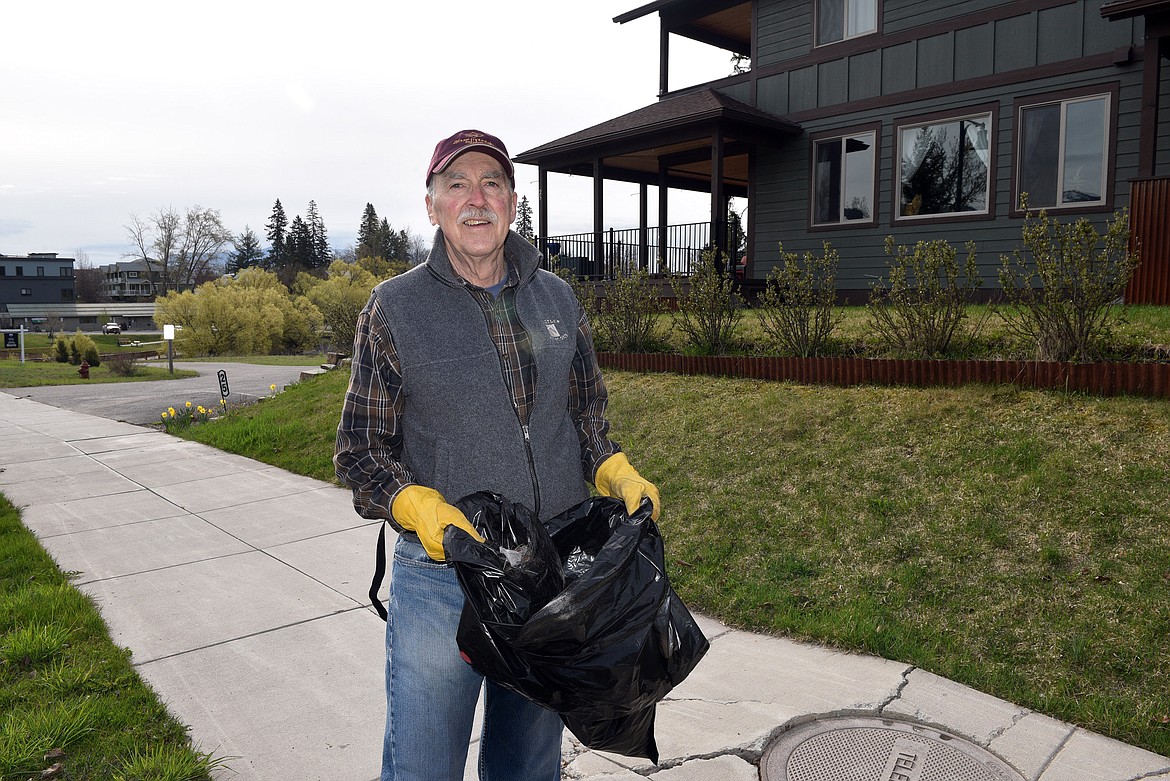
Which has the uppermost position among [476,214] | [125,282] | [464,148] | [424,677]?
[125,282]

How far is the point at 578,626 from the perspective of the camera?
1.83 metres

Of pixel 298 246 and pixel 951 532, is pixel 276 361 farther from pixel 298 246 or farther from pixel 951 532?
pixel 298 246

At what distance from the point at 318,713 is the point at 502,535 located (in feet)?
6.44

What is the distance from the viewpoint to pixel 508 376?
2.19 metres

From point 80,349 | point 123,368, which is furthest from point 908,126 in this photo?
point 80,349

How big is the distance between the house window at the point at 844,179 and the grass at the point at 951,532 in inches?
321

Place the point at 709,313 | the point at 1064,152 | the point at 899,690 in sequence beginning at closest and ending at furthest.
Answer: the point at 899,690
the point at 709,313
the point at 1064,152

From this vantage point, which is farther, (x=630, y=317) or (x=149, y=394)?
(x=149, y=394)

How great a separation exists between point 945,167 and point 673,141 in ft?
15.5

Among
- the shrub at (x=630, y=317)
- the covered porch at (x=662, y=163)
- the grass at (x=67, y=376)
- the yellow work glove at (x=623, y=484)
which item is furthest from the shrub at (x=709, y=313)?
the grass at (x=67, y=376)

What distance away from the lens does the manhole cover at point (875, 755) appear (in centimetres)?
291

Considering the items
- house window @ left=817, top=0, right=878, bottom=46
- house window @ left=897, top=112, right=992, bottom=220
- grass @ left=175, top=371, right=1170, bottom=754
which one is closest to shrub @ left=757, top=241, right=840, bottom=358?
grass @ left=175, top=371, right=1170, bottom=754

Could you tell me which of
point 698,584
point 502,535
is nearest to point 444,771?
point 502,535

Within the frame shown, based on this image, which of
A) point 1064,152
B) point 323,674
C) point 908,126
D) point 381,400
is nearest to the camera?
point 381,400
